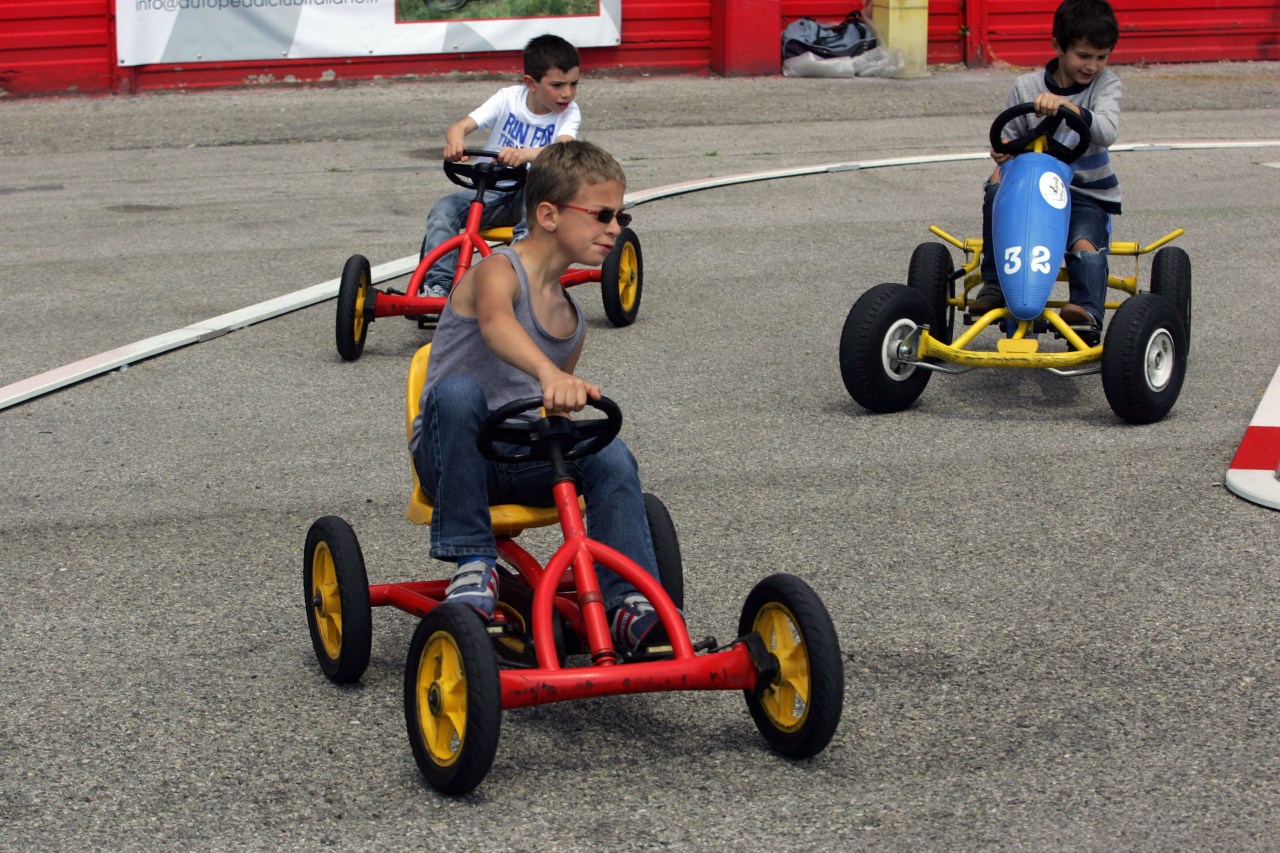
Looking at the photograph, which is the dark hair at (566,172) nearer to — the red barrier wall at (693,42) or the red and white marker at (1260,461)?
the red and white marker at (1260,461)

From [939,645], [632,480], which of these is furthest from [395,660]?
[939,645]

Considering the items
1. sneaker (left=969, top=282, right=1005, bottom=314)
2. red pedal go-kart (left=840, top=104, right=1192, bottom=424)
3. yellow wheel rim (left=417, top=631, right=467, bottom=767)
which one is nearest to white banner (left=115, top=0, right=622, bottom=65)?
sneaker (left=969, top=282, right=1005, bottom=314)

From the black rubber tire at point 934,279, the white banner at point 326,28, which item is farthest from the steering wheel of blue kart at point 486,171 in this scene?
the white banner at point 326,28

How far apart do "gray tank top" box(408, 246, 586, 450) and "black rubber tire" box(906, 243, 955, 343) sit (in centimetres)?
298

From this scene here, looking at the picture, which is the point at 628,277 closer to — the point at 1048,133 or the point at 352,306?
the point at 352,306

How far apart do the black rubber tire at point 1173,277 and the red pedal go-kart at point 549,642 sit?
3287 millimetres

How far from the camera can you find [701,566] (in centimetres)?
439

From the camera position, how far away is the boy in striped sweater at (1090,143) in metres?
6.03

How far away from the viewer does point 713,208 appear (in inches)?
399

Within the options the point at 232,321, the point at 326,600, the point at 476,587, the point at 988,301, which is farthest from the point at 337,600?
the point at 232,321

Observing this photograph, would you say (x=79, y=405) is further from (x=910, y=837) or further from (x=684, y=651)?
(x=910, y=837)

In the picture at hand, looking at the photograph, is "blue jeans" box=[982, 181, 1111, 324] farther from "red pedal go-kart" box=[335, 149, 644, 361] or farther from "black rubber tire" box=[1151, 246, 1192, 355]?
"red pedal go-kart" box=[335, 149, 644, 361]

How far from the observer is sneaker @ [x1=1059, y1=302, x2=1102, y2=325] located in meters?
5.98

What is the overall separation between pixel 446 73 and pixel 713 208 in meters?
6.39
